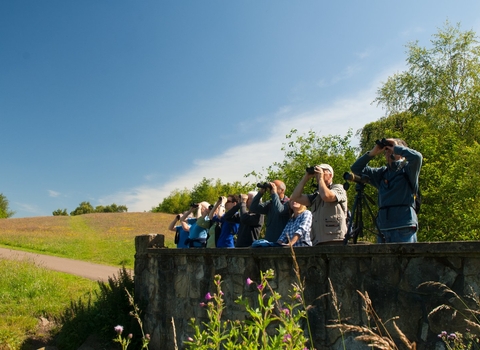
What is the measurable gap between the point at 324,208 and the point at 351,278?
1.22 meters

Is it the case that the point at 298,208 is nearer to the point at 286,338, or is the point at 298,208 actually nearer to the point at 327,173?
the point at 327,173

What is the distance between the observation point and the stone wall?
3295 mm

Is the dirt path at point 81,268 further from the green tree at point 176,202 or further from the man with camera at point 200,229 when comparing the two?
the green tree at point 176,202

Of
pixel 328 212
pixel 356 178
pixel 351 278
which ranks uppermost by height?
pixel 356 178

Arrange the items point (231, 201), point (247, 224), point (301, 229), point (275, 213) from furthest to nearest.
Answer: point (231, 201) < point (247, 224) < point (275, 213) < point (301, 229)

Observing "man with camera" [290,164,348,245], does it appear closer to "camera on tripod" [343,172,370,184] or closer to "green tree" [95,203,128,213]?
"camera on tripod" [343,172,370,184]

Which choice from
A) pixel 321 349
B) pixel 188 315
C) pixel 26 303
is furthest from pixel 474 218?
pixel 26 303

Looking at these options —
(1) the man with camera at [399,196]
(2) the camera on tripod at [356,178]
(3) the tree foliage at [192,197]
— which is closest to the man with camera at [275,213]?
(2) the camera on tripod at [356,178]

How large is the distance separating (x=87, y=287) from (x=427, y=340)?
1062 centimetres

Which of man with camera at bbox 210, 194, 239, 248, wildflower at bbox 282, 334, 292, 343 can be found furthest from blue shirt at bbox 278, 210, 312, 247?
wildflower at bbox 282, 334, 292, 343

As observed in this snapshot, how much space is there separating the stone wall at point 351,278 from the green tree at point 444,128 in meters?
9.60

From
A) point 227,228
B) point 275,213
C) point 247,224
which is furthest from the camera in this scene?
point 227,228

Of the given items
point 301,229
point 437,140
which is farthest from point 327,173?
point 437,140

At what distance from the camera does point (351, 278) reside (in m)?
4.02
